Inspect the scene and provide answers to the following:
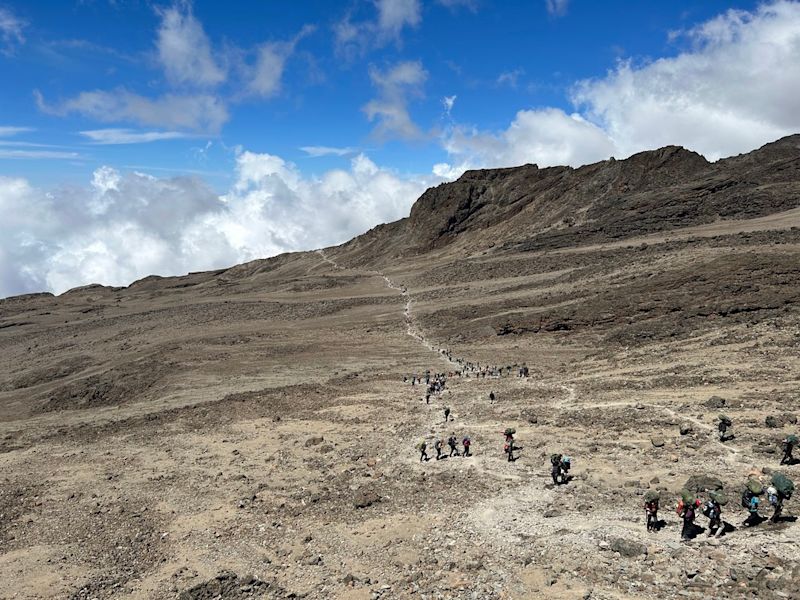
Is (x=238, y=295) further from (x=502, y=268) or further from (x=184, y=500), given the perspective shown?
(x=184, y=500)

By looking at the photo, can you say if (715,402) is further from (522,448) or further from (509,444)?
(509,444)

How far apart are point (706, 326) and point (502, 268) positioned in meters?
37.5

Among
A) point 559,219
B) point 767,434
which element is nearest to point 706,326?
point 767,434

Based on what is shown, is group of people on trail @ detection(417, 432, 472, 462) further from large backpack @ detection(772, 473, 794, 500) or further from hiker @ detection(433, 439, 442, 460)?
large backpack @ detection(772, 473, 794, 500)

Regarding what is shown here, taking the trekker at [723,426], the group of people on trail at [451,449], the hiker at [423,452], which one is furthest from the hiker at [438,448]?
the trekker at [723,426]

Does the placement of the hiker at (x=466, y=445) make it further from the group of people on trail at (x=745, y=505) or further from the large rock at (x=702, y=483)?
the group of people on trail at (x=745, y=505)

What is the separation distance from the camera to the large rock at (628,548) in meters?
14.6

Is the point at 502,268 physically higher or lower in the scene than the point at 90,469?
higher

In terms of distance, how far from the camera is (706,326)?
1526 inches

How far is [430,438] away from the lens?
27125 millimetres

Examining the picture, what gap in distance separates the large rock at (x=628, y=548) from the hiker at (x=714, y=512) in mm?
1934

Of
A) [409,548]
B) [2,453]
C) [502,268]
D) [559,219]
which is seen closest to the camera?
[409,548]

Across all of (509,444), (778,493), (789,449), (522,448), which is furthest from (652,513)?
(522,448)

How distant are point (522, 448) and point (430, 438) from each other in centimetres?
484
